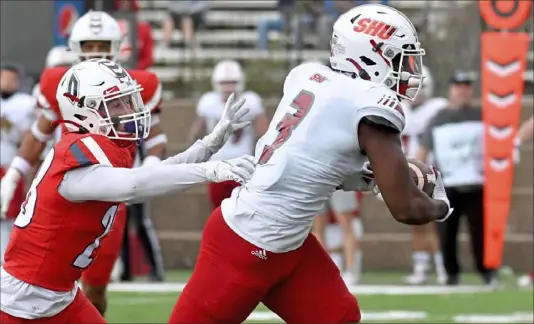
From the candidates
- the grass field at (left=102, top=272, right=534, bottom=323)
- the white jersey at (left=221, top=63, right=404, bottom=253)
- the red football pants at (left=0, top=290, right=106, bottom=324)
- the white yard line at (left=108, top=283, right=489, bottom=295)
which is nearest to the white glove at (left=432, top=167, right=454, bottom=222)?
the white jersey at (left=221, top=63, right=404, bottom=253)

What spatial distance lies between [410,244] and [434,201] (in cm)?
717

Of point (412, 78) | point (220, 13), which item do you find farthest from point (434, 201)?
point (220, 13)

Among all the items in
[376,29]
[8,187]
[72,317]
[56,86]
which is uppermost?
[376,29]

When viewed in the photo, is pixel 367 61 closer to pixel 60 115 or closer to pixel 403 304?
pixel 60 115

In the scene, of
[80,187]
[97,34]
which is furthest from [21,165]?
[80,187]

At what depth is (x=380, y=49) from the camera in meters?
4.65

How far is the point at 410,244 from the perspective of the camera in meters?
11.7

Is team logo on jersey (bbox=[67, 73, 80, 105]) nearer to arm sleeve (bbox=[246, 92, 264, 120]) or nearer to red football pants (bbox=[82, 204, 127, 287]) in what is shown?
red football pants (bbox=[82, 204, 127, 287])

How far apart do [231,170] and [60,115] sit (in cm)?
214

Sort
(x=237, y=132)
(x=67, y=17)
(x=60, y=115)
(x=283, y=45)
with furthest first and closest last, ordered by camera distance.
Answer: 1. (x=283, y=45)
2. (x=67, y=17)
3. (x=237, y=132)
4. (x=60, y=115)

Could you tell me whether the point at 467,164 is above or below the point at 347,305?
below

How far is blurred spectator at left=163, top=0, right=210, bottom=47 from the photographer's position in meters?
14.1

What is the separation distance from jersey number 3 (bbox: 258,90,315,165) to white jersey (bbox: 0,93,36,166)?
190 inches

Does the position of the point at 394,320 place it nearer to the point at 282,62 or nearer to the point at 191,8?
the point at 282,62
